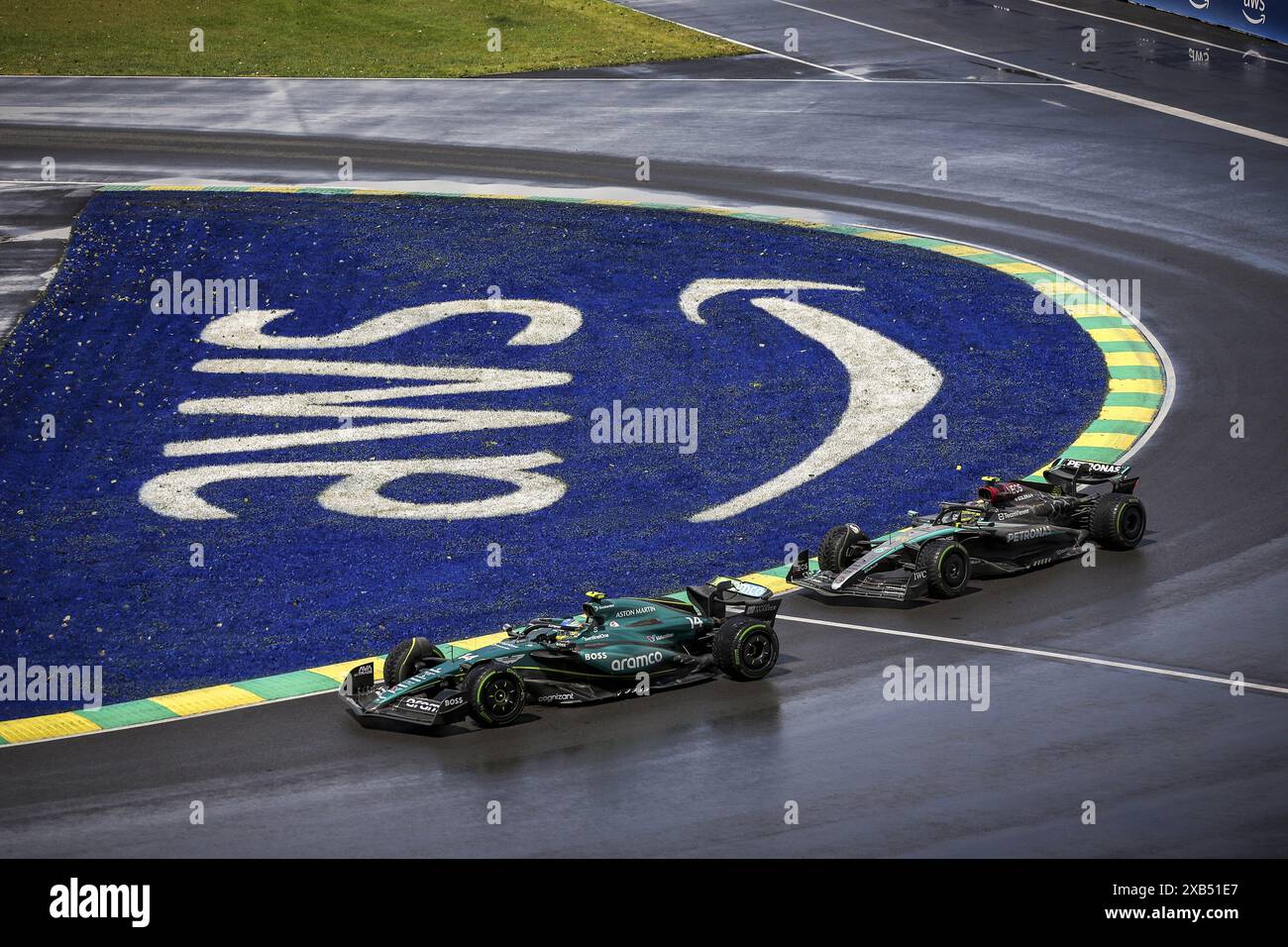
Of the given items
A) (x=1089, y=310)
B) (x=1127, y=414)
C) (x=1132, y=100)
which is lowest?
(x=1127, y=414)

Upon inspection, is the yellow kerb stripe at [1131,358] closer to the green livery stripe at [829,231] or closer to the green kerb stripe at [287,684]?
the green livery stripe at [829,231]

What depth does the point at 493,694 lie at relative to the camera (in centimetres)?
1354

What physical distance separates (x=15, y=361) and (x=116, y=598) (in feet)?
32.1

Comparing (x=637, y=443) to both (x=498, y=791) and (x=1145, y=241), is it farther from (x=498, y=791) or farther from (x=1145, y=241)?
(x=1145, y=241)

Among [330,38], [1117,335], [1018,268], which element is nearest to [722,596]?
[1117,335]

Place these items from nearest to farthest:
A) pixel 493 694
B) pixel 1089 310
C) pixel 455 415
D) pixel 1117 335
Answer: pixel 493 694
pixel 455 415
pixel 1117 335
pixel 1089 310

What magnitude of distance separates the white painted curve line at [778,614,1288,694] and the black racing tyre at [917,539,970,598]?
0.82 metres

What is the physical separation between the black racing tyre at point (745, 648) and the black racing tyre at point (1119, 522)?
4704 millimetres

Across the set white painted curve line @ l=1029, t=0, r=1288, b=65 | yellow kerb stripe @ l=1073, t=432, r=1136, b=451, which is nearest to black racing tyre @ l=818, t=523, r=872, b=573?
yellow kerb stripe @ l=1073, t=432, r=1136, b=451

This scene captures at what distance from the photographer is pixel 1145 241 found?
29.9 meters

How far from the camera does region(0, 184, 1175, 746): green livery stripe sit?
14.6 meters

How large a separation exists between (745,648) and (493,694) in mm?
2374

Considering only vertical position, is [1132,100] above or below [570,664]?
above

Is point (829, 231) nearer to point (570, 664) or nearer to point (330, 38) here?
point (570, 664)
